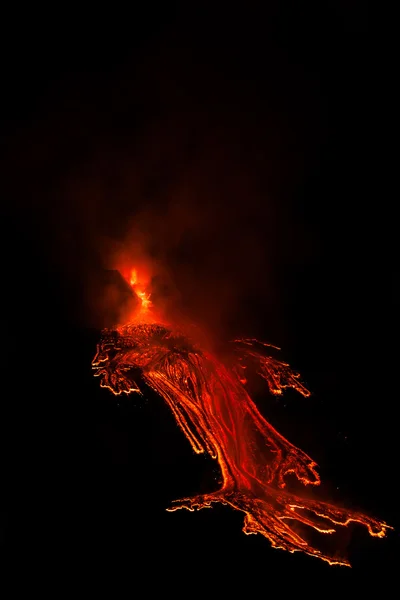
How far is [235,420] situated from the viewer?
3.42 m

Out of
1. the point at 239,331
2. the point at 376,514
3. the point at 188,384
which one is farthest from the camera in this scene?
the point at 239,331

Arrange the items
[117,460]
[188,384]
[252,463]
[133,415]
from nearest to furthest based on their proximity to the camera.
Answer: [117,460] → [252,463] → [133,415] → [188,384]

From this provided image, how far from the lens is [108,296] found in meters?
5.82

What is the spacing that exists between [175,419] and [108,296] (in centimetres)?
291

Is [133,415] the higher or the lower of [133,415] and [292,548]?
the higher

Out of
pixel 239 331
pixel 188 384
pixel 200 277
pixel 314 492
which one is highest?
pixel 200 277

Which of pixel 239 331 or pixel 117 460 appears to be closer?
pixel 117 460

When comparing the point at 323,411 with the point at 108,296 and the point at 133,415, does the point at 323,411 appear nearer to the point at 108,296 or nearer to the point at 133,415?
the point at 133,415

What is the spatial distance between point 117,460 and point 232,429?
0.96 metres

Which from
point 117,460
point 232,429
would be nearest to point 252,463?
point 232,429

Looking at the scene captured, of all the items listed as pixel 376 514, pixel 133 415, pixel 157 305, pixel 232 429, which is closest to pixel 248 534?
pixel 376 514

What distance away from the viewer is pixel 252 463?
290 cm

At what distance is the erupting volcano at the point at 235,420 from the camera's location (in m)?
2.34

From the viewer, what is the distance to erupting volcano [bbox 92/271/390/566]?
7.68ft
